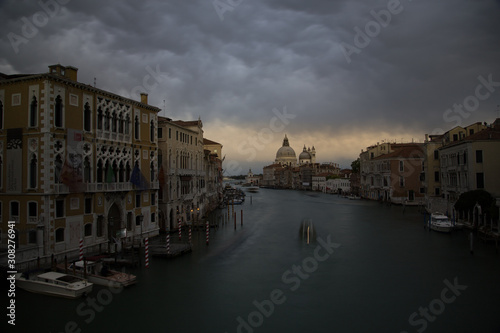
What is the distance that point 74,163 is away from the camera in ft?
55.1

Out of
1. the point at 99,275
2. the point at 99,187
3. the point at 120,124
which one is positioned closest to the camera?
the point at 99,275

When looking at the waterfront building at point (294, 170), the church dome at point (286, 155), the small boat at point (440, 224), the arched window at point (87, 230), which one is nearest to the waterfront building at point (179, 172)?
the arched window at point (87, 230)

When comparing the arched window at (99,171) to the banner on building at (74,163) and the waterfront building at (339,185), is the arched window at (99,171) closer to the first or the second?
the banner on building at (74,163)

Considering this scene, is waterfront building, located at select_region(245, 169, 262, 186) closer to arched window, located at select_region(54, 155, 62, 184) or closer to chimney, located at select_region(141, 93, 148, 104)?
chimney, located at select_region(141, 93, 148, 104)

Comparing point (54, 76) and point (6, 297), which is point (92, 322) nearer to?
point (6, 297)

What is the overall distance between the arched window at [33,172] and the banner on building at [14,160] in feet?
1.47

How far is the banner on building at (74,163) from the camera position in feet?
52.4

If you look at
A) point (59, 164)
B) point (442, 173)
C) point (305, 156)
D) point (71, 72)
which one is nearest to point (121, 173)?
point (59, 164)

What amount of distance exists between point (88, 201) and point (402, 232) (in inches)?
852

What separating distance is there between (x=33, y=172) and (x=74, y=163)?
168 centimetres

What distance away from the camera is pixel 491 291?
13.8 metres

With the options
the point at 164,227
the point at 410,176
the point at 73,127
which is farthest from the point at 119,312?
the point at 410,176

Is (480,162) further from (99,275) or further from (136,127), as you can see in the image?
(99,275)

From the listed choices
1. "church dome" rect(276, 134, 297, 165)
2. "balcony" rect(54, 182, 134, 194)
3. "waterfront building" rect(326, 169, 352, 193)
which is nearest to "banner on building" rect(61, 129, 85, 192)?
"balcony" rect(54, 182, 134, 194)
